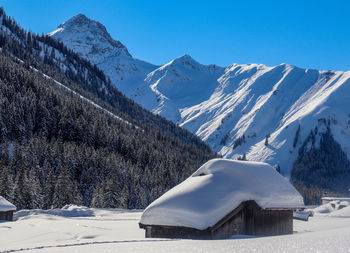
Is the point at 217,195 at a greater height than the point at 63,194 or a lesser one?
greater

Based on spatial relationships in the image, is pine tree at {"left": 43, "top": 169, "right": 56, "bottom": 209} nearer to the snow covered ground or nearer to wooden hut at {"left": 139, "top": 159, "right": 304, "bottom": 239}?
the snow covered ground

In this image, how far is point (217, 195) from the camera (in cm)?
2311

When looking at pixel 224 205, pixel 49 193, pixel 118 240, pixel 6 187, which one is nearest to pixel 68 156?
pixel 49 193

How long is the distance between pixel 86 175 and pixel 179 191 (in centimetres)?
6178

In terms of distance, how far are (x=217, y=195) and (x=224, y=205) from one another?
0.79m

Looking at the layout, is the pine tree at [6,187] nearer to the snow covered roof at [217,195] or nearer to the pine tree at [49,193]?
the pine tree at [49,193]

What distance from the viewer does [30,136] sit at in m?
104

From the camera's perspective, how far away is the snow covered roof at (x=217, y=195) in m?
22.1

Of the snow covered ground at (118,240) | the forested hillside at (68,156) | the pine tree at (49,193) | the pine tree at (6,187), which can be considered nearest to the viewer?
the snow covered ground at (118,240)

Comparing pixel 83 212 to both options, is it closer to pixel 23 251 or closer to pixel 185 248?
pixel 23 251

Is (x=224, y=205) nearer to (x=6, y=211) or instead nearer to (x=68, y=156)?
(x=6, y=211)

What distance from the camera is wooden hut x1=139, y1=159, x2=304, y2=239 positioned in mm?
22062

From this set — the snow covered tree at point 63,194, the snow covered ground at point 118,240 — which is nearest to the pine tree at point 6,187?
the snow covered tree at point 63,194

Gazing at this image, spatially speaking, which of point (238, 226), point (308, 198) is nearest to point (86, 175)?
point (238, 226)
